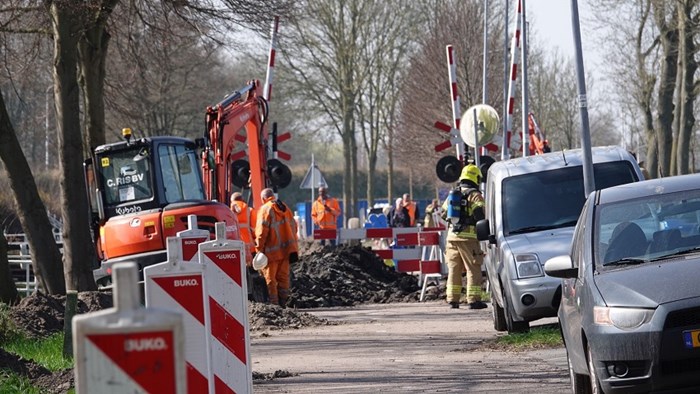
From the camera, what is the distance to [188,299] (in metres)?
7.20

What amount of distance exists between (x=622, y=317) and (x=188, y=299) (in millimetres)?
2593

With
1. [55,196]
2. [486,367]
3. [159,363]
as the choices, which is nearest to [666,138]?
[55,196]

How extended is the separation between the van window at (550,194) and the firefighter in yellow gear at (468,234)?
12.0 feet

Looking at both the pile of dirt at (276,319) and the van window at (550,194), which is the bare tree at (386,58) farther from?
the van window at (550,194)

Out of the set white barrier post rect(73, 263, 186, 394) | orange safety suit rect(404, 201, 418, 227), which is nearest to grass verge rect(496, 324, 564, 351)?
white barrier post rect(73, 263, 186, 394)

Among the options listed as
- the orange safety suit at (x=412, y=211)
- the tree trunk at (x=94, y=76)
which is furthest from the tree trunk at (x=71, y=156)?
the orange safety suit at (x=412, y=211)

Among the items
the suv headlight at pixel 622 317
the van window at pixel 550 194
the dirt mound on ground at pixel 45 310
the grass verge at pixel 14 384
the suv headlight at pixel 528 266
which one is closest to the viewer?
the suv headlight at pixel 622 317

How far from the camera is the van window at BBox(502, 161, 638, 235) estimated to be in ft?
48.2

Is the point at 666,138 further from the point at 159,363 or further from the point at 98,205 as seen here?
the point at 159,363

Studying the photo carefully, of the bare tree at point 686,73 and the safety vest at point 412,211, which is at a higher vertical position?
the bare tree at point 686,73

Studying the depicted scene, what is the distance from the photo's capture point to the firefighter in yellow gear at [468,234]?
18828mm

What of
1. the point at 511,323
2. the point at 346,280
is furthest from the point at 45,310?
the point at 346,280

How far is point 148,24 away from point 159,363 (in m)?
18.4

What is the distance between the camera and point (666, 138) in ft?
137
